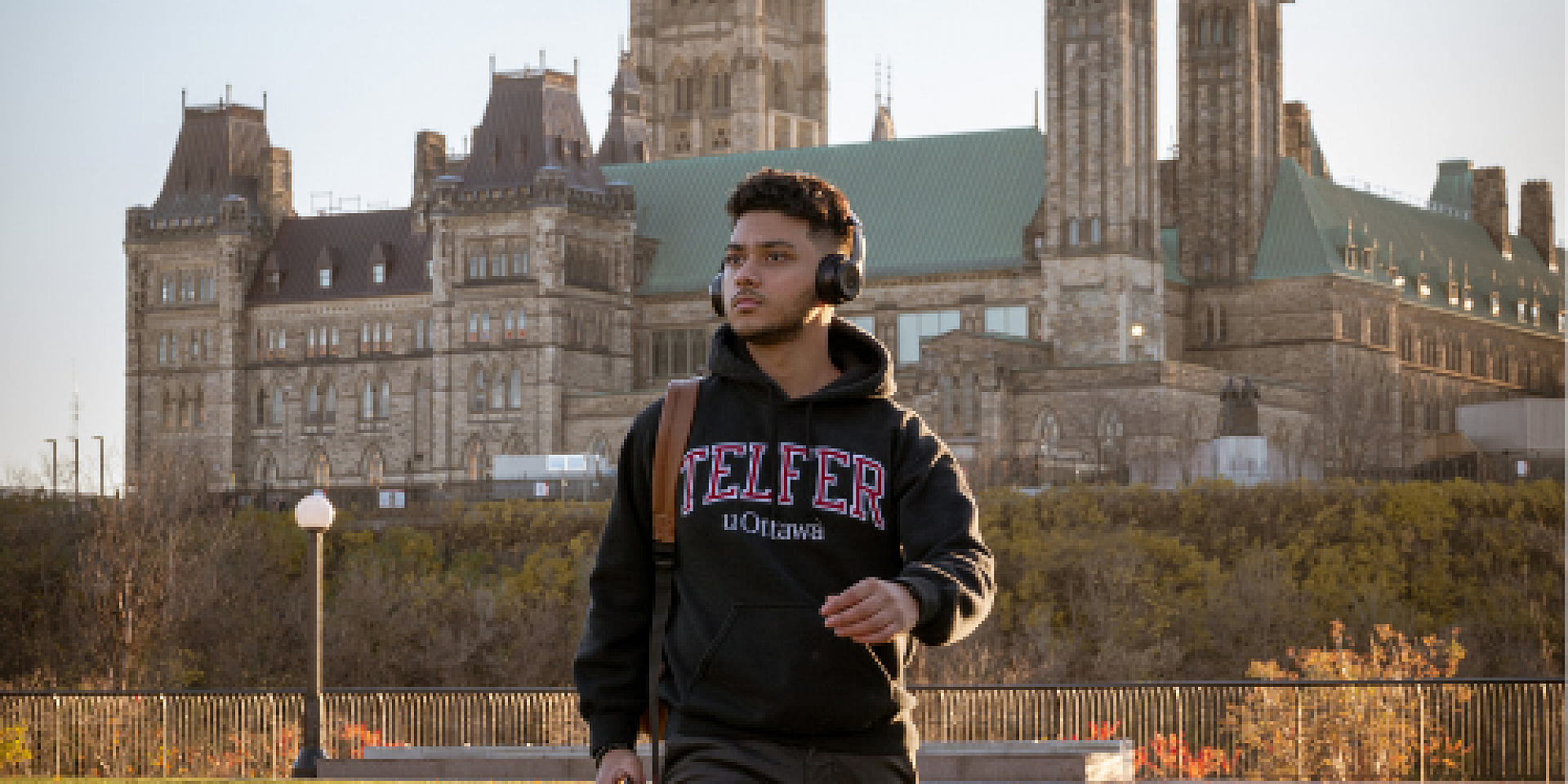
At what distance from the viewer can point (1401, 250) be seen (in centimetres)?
10769

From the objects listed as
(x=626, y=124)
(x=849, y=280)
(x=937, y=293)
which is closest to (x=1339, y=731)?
(x=849, y=280)

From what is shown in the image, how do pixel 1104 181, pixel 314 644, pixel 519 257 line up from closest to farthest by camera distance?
pixel 314 644
pixel 1104 181
pixel 519 257

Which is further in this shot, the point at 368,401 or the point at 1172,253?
the point at 368,401

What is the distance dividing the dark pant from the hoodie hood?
1084 millimetres

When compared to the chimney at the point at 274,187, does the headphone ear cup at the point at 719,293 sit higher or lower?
lower

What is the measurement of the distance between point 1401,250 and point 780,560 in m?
105

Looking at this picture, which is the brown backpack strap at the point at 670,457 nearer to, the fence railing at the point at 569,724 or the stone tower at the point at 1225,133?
the fence railing at the point at 569,724

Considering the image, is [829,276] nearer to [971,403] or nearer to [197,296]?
[971,403]

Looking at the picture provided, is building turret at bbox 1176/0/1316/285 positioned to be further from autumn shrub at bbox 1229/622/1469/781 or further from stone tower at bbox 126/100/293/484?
autumn shrub at bbox 1229/622/1469/781

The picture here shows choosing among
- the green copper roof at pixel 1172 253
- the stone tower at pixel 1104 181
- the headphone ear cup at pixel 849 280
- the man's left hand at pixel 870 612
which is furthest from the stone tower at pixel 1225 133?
the man's left hand at pixel 870 612

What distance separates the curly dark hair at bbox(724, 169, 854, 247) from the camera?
7410 mm

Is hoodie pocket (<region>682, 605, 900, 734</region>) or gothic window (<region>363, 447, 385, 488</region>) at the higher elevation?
gothic window (<region>363, 447, 385, 488</region>)

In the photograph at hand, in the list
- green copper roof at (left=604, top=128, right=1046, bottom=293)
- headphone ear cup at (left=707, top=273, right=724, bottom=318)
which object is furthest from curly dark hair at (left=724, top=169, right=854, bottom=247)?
green copper roof at (left=604, top=128, right=1046, bottom=293)

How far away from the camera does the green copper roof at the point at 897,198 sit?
99000 millimetres
